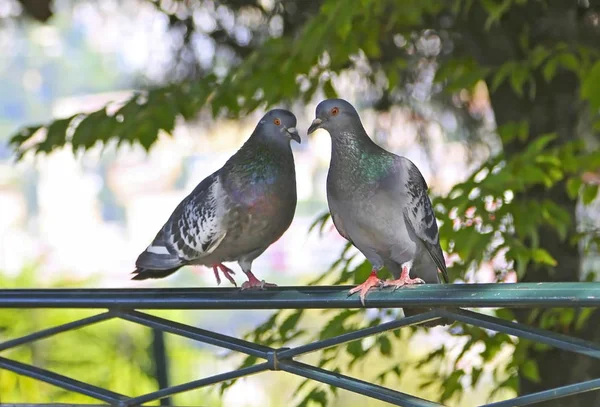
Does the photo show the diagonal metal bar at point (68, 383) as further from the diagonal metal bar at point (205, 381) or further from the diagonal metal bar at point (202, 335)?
the diagonal metal bar at point (202, 335)

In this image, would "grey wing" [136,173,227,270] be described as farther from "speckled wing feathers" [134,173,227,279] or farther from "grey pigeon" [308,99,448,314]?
"grey pigeon" [308,99,448,314]

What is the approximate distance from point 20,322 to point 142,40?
1756mm

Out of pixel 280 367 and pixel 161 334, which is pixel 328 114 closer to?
pixel 280 367

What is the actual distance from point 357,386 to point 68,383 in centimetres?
49

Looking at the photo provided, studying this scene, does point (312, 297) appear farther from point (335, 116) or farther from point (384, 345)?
point (384, 345)

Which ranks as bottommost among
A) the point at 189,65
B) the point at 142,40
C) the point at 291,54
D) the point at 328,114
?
the point at 328,114

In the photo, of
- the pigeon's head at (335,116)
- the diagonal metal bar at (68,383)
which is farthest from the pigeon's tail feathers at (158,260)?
the pigeon's head at (335,116)

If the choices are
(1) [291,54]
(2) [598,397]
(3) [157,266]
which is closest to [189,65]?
(1) [291,54]

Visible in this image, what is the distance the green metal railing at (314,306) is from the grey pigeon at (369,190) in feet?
0.61

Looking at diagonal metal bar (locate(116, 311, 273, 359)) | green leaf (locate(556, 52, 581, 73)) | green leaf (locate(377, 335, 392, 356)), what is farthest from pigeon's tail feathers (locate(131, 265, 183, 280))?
green leaf (locate(556, 52, 581, 73))

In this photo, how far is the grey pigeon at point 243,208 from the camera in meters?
1.49

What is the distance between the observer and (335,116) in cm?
144

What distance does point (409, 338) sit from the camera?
2.22m

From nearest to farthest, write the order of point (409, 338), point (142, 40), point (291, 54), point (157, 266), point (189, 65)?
→ point (157, 266), point (291, 54), point (409, 338), point (189, 65), point (142, 40)
